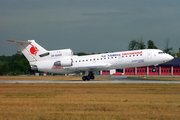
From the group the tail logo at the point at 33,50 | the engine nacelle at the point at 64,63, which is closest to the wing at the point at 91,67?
the engine nacelle at the point at 64,63

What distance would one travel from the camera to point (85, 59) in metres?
44.3

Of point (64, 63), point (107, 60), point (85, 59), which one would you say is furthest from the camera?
point (85, 59)

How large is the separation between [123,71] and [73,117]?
82.4 m

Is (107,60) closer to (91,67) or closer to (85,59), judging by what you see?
(91,67)

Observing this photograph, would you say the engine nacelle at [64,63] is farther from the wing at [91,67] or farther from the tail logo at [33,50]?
the tail logo at [33,50]

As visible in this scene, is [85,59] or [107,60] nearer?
[107,60]

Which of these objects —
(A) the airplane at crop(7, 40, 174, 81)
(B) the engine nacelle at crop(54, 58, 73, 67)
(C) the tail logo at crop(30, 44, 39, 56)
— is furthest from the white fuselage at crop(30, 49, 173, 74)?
(C) the tail logo at crop(30, 44, 39, 56)

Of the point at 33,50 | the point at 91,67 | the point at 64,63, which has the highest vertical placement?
the point at 33,50

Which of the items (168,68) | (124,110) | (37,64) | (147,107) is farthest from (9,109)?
(168,68)

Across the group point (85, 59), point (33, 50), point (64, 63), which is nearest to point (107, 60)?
point (85, 59)

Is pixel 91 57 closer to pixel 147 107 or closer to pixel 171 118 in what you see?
pixel 147 107

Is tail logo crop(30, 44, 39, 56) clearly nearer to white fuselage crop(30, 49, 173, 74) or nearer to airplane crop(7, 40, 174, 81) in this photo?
airplane crop(7, 40, 174, 81)

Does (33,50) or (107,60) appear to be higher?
(33,50)

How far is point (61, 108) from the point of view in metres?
16.0
